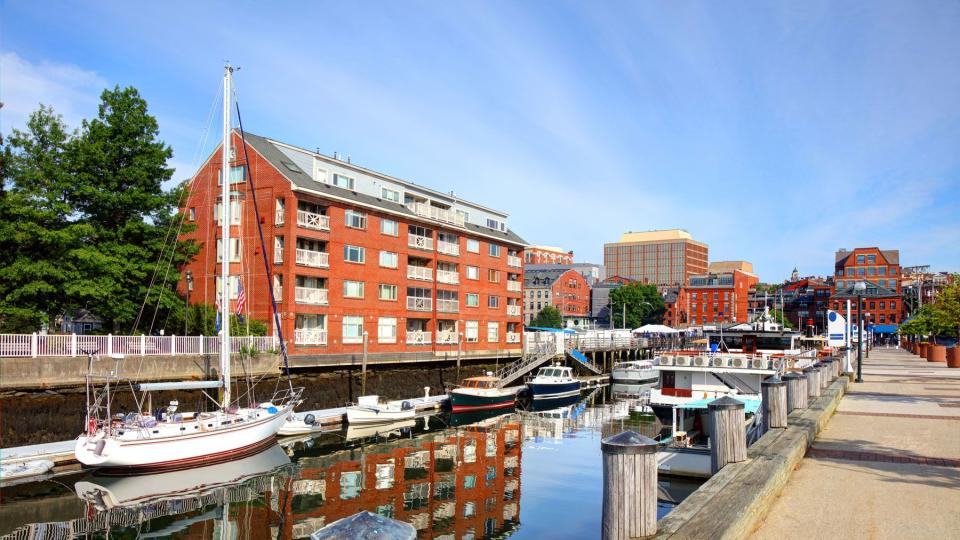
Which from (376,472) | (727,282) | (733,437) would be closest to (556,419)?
(376,472)

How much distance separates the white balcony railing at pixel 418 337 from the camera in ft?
169

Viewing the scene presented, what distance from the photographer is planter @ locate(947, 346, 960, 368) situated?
4816 centimetres

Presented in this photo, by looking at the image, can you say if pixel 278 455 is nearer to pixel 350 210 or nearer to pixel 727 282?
pixel 350 210

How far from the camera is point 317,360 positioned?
136 ft

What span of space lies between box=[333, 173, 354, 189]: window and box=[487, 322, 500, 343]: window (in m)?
18.9

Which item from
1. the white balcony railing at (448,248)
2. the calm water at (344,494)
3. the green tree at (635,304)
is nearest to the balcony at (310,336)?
the calm water at (344,494)

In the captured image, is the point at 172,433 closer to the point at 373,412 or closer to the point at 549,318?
the point at 373,412

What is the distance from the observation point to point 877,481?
11.3 metres

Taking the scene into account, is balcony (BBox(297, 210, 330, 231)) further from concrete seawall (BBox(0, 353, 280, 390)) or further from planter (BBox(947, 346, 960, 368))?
planter (BBox(947, 346, 960, 368))

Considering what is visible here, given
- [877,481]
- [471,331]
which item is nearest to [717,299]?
[471,331]

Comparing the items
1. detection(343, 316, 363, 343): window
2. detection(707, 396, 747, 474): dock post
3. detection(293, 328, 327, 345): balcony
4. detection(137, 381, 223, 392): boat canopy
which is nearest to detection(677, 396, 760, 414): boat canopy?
detection(707, 396, 747, 474): dock post

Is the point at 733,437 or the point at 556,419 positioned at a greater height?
the point at 733,437

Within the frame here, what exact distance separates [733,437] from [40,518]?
62.8 feet

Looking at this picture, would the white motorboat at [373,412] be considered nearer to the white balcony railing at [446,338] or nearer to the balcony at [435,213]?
the white balcony railing at [446,338]
